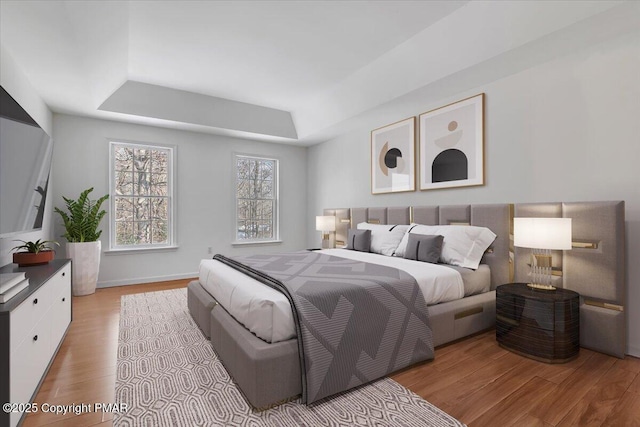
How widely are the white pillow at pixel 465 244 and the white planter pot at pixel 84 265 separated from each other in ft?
14.4

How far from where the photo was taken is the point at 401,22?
2.82m

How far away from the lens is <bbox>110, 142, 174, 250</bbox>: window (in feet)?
15.7

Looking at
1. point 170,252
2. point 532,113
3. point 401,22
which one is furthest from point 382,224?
point 170,252

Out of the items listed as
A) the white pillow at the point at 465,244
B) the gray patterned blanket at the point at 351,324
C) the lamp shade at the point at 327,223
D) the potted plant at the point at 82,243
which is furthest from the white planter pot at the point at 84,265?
the white pillow at the point at 465,244

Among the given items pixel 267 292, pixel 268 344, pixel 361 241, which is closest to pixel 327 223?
pixel 361 241

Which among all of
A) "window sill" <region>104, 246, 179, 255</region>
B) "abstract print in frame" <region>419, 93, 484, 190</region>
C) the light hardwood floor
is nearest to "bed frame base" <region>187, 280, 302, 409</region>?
the light hardwood floor

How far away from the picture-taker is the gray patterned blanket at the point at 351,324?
1783 mm

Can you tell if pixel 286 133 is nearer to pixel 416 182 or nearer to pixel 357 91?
pixel 357 91

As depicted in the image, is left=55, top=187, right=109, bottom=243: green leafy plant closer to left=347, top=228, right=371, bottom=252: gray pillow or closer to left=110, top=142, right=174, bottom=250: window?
left=110, top=142, right=174, bottom=250: window

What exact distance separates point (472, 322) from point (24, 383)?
10.0ft

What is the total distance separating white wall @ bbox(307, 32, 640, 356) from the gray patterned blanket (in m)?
1.60

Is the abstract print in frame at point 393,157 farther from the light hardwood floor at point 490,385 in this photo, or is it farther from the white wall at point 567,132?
the light hardwood floor at point 490,385

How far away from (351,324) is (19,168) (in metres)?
2.52

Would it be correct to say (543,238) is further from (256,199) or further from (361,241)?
(256,199)
